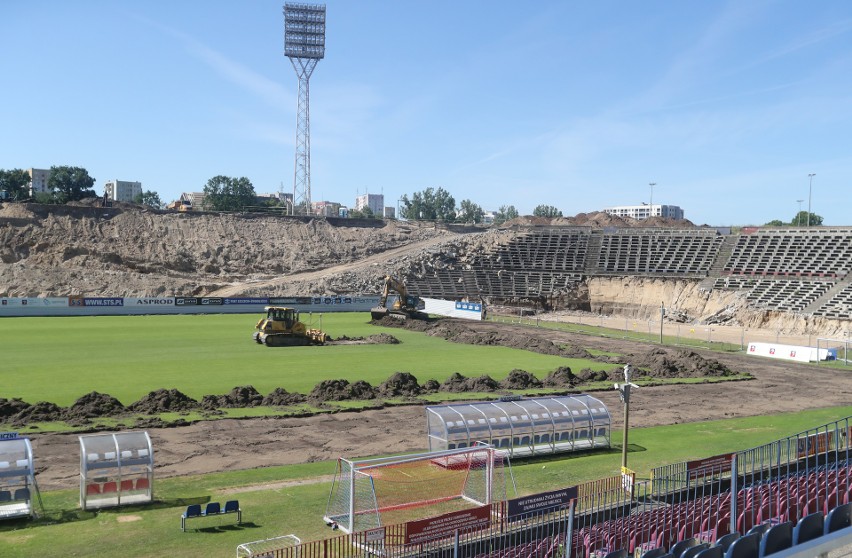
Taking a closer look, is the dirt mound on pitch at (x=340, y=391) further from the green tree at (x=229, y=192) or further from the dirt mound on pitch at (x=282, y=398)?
the green tree at (x=229, y=192)

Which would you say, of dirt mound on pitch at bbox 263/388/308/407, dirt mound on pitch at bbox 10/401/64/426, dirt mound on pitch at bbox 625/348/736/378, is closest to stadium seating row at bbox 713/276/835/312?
dirt mound on pitch at bbox 625/348/736/378

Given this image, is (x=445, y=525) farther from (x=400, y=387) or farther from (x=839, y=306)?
(x=839, y=306)

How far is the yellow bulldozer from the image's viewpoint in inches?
2109

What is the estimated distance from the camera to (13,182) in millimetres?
130375

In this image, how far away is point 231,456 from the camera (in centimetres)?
2511

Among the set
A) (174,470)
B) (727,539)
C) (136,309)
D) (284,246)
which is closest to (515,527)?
(727,539)

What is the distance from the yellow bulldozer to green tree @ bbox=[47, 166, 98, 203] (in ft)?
318

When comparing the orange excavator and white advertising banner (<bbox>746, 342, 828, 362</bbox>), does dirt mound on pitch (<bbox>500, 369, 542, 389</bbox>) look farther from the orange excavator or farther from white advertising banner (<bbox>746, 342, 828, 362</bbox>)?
the orange excavator

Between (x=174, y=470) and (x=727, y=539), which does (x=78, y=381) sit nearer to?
(x=174, y=470)

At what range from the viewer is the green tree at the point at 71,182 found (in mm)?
136375

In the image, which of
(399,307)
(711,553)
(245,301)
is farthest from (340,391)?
(245,301)

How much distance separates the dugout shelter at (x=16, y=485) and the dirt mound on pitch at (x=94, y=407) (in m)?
11.2

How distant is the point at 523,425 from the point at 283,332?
31.6 m

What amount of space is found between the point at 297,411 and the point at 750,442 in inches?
704
